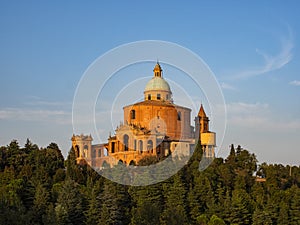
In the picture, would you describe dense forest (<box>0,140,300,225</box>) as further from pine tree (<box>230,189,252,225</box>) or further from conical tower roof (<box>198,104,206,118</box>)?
conical tower roof (<box>198,104,206,118</box>)

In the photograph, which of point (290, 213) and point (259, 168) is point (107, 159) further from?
point (290, 213)

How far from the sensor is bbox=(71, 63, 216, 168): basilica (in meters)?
57.6

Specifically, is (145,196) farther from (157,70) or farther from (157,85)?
(157,70)

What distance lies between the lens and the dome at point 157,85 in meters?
62.6

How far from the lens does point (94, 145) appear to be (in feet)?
200

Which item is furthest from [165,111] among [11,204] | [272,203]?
[11,204]

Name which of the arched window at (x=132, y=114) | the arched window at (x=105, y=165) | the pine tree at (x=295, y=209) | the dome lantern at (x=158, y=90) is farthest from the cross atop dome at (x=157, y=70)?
the pine tree at (x=295, y=209)

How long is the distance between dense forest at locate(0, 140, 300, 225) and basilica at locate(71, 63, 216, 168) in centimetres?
501

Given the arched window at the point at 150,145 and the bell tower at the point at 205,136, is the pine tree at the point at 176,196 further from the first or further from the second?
the bell tower at the point at 205,136

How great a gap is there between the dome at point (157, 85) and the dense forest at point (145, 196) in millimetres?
11286

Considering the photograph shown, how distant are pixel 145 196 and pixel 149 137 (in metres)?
15.5

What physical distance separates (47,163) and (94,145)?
10907 mm

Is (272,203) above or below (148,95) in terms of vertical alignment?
below

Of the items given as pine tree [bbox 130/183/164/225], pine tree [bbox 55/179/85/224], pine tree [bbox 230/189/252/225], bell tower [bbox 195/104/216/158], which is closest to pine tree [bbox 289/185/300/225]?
pine tree [bbox 230/189/252/225]
